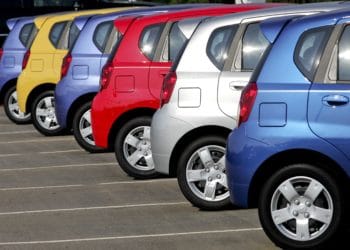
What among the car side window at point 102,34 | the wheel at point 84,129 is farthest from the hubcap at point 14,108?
the car side window at point 102,34

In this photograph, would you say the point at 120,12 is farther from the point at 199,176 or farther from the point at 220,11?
the point at 199,176

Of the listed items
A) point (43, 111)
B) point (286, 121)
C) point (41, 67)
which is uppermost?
point (286, 121)

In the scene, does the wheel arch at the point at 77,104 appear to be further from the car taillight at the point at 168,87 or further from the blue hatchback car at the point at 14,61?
the car taillight at the point at 168,87

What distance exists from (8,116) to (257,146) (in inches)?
456

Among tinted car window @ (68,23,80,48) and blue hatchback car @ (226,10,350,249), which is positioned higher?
blue hatchback car @ (226,10,350,249)

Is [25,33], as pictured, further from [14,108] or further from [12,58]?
[14,108]

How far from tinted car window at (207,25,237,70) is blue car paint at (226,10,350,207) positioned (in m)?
1.79

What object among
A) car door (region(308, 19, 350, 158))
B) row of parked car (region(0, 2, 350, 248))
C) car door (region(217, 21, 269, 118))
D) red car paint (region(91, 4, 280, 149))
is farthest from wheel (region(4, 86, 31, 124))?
car door (region(308, 19, 350, 158))

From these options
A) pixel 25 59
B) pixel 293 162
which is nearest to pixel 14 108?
pixel 25 59

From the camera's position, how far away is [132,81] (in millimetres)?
11891

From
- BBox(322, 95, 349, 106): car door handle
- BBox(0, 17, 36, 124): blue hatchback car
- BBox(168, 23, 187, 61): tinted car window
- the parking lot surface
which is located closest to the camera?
BBox(322, 95, 349, 106): car door handle

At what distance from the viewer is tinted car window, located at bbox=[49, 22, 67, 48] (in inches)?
678

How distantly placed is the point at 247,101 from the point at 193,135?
6.16 feet

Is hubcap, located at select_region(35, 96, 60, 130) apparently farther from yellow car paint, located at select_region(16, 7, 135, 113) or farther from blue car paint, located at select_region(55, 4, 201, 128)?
blue car paint, located at select_region(55, 4, 201, 128)
